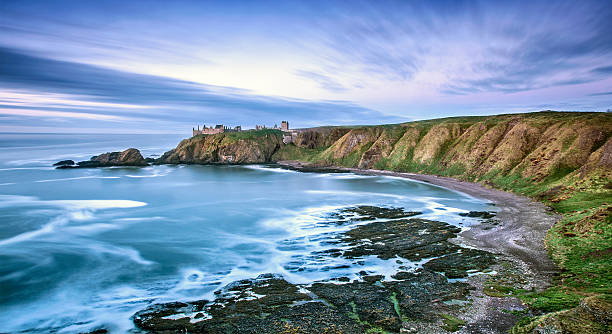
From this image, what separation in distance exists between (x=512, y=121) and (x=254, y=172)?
73.1 m

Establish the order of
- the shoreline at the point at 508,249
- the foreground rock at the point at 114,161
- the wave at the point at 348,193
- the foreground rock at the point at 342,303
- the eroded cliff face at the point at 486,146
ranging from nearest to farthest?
the shoreline at the point at 508,249 < the foreground rock at the point at 342,303 < the eroded cliff face at the point at 486,146 < the wave at the point at 348,193 < the foreground rock at the point at 114,161

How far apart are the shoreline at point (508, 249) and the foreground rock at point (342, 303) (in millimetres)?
841

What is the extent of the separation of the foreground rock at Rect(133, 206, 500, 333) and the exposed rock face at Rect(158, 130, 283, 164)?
10859 cm

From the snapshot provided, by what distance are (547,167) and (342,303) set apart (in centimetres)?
5693

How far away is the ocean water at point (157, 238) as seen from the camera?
80.0 ft

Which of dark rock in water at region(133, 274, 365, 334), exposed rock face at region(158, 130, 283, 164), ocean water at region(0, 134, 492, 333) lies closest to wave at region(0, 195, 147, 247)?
ocean water at region(0, 134, 492, 333)

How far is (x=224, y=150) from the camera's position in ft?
445

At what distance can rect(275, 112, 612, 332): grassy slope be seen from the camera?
2147cm

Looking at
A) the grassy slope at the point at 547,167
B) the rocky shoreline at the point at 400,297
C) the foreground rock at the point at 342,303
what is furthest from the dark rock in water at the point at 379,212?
the grassy slope at the point at 547,167

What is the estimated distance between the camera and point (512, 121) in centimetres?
8700

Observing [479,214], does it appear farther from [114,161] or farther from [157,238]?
[114,161]

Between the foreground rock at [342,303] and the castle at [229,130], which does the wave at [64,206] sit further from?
the castle at [229,130]

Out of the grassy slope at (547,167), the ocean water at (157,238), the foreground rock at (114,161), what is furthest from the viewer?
the foreground rock at (114,161)

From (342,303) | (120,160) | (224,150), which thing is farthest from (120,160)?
(342,303)
